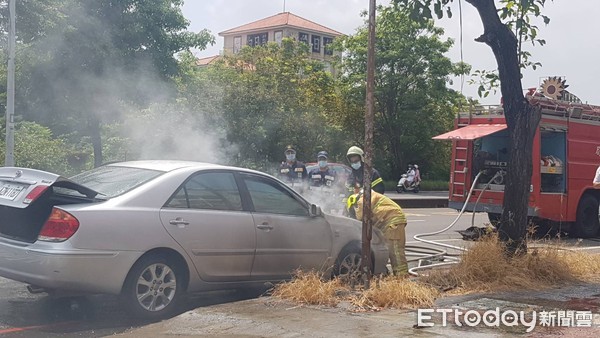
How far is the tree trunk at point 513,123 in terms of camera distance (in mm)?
8656

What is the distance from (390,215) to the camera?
26.4ft

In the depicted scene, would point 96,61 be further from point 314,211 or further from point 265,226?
point 265,226

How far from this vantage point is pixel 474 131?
14.1 metres

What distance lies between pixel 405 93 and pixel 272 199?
29417mm

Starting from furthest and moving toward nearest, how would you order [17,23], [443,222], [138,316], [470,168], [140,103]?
1. [140,103]
2. [17,23]
3. [443,222]
4. [470,168]
5. [138,316]

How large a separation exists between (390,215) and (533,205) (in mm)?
6510

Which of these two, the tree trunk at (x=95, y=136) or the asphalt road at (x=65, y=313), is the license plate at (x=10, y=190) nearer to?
the asphalt road at (x=65, y=313)

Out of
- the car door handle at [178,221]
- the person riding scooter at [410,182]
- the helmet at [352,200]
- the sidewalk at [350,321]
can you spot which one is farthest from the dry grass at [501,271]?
the person riding scooter at [410,182]

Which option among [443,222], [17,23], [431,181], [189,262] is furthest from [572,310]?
[431,181]

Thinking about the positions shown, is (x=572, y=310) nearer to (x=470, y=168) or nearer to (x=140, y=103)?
(x=470, y=168)

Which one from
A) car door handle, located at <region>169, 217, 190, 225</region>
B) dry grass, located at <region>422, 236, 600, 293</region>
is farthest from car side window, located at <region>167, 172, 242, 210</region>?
dry grass, located at <region>422, 236, 600, 293</region>

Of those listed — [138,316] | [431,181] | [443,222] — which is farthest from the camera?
[431,181]

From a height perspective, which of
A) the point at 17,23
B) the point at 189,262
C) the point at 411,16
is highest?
the point at 17,23

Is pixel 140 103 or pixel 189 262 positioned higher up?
pixel 140 103
